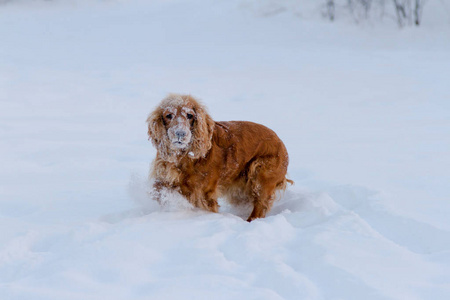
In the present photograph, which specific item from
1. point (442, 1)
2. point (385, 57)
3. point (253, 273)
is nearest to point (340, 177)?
point (253, 273)

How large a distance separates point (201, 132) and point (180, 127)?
18cm

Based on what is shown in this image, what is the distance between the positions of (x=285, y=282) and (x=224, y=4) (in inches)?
856

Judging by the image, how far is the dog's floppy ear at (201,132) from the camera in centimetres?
392

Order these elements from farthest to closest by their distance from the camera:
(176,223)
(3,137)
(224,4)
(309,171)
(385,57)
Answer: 1. (224,4)
2. (385,57)
3. (3,137)
4. (309,171)
5. (176,223)

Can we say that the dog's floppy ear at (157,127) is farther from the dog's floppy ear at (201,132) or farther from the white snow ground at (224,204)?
the white snow ground at (224,204)

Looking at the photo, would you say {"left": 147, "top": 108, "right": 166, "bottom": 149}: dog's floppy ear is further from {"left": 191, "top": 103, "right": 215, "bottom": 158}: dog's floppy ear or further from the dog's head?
{"left": 191, "top": 103, "right": 215, "bottom": 158}: dog's floppy ear

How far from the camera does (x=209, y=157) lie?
4.09m

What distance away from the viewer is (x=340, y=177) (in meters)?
5.27

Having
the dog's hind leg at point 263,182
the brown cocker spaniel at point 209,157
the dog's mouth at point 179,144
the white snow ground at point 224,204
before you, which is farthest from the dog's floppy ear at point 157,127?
the dog's hind leg at point 263,182

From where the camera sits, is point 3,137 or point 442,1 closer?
point 3,137

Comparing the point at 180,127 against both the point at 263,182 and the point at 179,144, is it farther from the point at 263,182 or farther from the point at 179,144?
the point at 263,182

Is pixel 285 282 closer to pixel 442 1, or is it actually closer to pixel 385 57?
pixel 385 57

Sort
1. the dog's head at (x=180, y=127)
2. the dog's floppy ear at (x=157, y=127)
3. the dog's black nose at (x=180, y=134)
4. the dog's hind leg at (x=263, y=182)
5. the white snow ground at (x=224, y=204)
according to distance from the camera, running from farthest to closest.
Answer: the dog's hind leg at (x=263, y=182)
the dog's floppy ear at (x=157, y=127)
the dog's head at (x=180, y=127)
the dog's black nose at (x=180, y=134)
the white snow ground at (x=224, y=204)

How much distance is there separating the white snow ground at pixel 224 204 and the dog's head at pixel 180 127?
455 mm
